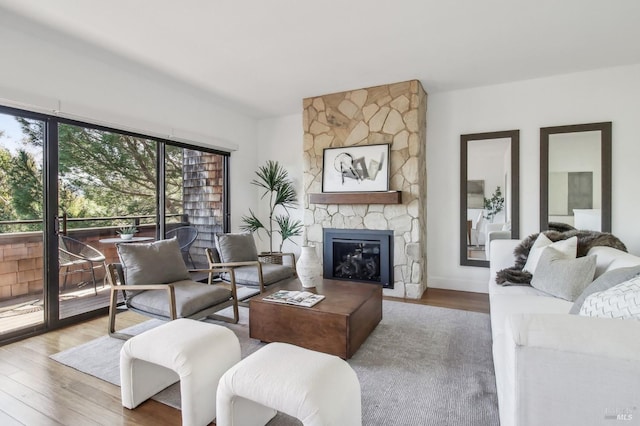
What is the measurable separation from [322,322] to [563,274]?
175 centimetres

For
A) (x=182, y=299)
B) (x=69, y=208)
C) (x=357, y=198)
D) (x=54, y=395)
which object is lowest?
(x=54, y=395)

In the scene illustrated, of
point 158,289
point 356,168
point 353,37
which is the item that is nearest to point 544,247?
point 356,168

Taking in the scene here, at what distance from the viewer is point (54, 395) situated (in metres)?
1.97

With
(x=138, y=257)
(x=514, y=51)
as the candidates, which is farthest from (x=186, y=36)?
(x=514, y=51)

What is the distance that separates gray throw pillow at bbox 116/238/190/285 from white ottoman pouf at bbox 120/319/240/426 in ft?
3.25

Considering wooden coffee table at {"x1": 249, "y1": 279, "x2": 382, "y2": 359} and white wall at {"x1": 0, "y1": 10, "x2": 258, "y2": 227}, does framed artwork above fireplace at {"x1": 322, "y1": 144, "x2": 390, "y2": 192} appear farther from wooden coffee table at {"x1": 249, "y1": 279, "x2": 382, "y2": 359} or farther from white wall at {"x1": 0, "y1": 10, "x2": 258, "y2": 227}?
wooden coffee table at {"x1": 249, "y1": 279, "x2": 382, "y2": 359}

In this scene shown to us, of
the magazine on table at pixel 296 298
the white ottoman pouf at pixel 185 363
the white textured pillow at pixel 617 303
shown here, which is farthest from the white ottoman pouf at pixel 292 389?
the white textured pillow at pixel 617 303

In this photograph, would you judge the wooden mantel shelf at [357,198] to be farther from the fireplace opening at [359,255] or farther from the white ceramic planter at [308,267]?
the white ceramic planter at [308,267]

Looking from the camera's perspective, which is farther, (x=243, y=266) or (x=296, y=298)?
(x=243, y=266)

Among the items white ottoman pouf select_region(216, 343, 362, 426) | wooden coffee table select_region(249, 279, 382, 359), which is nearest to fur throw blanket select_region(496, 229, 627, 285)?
wooden coffee table select_region(249, 279, 382, 359)

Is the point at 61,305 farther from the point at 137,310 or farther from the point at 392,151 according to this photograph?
the point at 392,151

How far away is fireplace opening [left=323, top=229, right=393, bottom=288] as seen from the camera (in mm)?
4164

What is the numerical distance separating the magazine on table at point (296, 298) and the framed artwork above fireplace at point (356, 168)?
1.93 meters

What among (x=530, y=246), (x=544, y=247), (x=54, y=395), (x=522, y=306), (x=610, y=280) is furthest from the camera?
(x=530, y=246)
